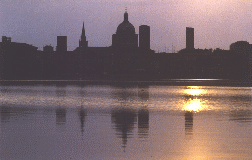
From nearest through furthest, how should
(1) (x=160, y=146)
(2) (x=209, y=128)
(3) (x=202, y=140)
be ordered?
(1) (x=160, y=146) < (3) (x=202, y=140) < (2) (x=209, y=128)

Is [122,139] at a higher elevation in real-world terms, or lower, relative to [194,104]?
lower

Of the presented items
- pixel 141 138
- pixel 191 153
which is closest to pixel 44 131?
pixel 141 138

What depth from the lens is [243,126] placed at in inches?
872

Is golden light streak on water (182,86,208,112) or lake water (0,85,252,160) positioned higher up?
golden light streak on water (182,86,208,112)

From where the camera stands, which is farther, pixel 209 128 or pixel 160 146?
pixel 209 128

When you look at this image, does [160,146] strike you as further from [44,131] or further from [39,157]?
[44,131]

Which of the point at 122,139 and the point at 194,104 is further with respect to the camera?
the point at 194,104

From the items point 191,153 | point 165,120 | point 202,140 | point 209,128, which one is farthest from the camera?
point 165,120

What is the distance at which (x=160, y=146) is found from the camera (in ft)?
52.4

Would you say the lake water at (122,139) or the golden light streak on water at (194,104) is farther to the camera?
the golden light streak on water at (194,104)

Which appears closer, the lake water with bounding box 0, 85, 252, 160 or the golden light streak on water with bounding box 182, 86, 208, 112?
the lake water with bounding box 0, 85, 252, 160

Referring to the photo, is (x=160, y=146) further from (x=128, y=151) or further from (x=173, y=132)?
(x=173, y=132)

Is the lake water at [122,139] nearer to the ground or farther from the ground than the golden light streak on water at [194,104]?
nearer to the ground

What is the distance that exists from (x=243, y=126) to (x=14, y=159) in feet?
42.3
